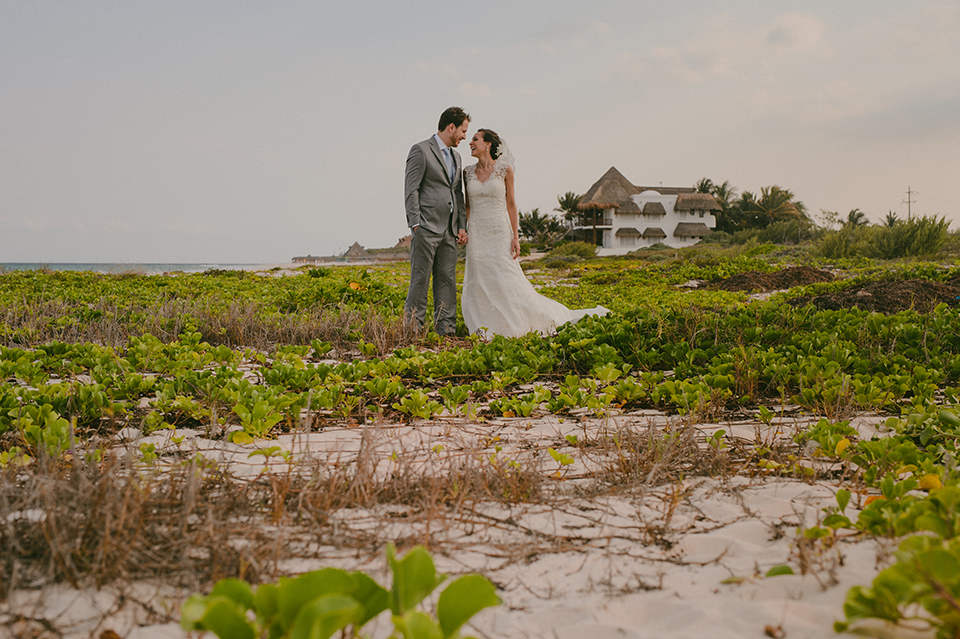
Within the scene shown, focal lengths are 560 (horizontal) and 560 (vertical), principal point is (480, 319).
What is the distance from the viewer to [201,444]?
290 centimetres

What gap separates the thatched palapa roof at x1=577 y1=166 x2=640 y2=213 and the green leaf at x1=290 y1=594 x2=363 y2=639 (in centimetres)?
5214

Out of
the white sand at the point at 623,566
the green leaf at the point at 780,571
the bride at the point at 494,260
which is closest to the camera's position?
the white sand at the point at 623,566

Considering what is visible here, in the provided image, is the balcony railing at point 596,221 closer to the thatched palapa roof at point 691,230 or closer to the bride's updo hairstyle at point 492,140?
the thatched palapa roof at point 691,230

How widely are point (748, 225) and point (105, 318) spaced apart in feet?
201

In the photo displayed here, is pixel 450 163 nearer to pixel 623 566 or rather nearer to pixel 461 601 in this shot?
pixel 623 566

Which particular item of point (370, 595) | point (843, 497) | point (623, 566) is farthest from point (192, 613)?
point (843, 497)

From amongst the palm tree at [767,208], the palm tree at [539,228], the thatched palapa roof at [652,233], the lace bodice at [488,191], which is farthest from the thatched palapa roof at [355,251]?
the lace bodice at [488,191]

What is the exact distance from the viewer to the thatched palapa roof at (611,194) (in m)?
52.3

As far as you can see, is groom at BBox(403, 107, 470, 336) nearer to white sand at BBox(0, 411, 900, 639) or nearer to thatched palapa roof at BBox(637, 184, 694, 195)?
white sand at BBox(0, 411, 900, 639)

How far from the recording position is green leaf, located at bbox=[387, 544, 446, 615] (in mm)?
1197

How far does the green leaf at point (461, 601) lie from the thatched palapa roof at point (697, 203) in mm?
60785

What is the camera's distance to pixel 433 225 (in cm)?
679

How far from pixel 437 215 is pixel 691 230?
54.8 meters

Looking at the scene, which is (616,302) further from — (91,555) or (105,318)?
(91,555)
